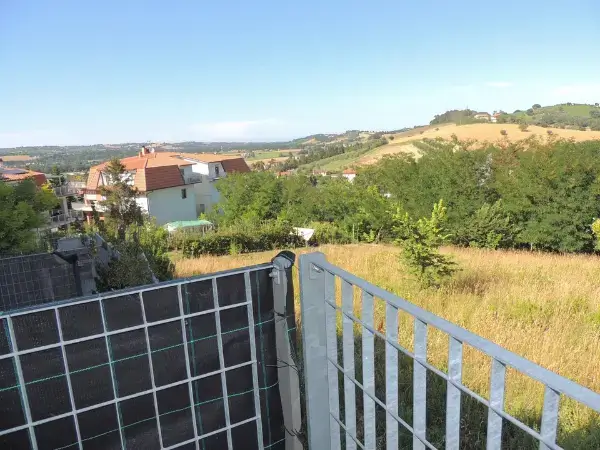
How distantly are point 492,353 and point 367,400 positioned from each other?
29.5 inches

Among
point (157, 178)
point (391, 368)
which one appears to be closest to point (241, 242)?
point (391, 368)

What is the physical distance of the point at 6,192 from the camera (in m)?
6.27

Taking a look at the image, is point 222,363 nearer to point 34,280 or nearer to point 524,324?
point 524,324

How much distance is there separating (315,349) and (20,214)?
6.18 meters

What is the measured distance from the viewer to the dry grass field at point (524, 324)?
304cm

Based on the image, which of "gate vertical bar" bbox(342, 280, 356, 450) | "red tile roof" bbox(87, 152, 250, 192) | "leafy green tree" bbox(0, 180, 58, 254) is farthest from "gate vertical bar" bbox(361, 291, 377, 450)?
"red tile roof" bbox(87, 152, 250, 192)

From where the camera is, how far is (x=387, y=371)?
1526 millimetres

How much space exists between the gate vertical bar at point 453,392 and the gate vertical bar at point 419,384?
0.11 metres

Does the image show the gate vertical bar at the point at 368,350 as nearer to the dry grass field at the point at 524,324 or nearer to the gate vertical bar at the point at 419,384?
the gate vertical bar at the point at 419,384

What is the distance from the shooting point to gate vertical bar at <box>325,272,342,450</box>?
1911mm

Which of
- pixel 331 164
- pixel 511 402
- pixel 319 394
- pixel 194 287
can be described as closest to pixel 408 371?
pixel 511 402

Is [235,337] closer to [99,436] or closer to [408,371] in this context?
[99,436]

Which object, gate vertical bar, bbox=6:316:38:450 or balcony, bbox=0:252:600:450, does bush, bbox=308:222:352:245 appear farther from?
gate vertical bar, bbox=6:316:38:450

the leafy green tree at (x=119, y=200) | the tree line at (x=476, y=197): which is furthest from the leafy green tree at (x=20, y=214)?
the leafy green tree at (x=119, y=200)
